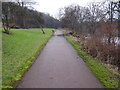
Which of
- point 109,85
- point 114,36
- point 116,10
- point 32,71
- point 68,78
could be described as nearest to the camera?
point 109,85

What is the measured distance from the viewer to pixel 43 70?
6270 millimetres

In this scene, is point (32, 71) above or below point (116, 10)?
below

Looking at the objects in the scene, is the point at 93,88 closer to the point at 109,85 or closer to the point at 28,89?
the point at 109,85

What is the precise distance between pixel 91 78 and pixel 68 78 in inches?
37.4

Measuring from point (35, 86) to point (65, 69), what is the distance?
2177mm

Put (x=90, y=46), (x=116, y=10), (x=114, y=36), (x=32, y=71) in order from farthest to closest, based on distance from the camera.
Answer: (x=116, y=10) → (x=90, y=46) → (x=114, y=36) → (x=32, y=71)

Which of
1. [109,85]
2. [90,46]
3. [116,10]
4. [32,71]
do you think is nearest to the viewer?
[109,85]

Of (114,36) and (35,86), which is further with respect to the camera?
(114,36)

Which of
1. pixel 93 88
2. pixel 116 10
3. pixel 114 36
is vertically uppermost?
pixel 116 10

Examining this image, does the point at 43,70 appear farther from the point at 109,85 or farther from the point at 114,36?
the point at 114,36

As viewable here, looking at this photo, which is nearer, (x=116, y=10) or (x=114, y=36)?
(x=114, y=36)

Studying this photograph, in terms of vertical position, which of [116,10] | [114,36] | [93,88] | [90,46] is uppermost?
[116,10]

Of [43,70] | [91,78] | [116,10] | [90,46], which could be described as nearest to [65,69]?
[43,70]

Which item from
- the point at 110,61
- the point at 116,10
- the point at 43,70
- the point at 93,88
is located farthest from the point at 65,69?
the point at 116,10
